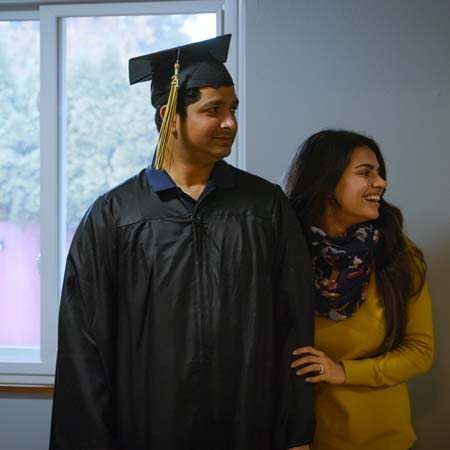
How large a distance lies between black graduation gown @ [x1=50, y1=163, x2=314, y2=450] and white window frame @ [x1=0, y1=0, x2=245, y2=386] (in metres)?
0.93

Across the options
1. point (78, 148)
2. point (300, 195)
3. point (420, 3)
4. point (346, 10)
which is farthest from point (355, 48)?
point (78, 148)

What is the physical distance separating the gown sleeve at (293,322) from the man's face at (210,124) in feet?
0.70

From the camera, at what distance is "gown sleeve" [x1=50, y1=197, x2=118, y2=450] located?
4.20ft

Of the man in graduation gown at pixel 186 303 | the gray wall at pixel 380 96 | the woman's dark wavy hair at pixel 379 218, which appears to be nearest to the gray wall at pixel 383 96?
the gray wall at pixel 380 96

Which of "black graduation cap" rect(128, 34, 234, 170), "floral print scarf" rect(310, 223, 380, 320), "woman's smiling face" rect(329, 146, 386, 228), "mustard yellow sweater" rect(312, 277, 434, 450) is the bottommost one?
"mustard yellow sweater" rect(312, 277, 434, 450)

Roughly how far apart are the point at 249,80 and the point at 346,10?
42 cm

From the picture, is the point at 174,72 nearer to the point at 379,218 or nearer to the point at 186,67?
the point at 186,67

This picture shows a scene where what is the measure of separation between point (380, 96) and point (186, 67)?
0.97m

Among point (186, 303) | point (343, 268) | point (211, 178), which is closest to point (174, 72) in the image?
point (211, 178)

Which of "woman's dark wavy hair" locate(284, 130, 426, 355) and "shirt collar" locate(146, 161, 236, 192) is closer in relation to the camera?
"shirt collar" locate(146, 161, 236, 192)

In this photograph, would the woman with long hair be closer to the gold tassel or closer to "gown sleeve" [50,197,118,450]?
the gold tassel

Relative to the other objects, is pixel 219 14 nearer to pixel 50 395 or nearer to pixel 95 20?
pixel 95 20

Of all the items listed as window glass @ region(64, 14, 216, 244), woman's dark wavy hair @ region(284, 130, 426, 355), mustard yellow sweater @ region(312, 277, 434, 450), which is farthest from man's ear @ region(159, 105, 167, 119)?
window glass @ region(64, 14, 216, 244)

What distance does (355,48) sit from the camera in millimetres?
1986
